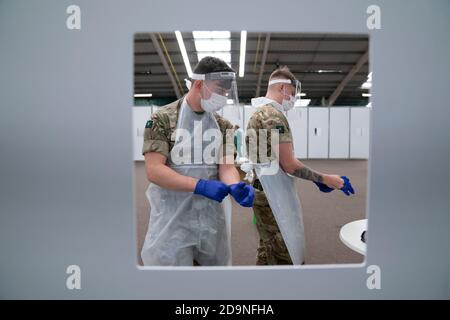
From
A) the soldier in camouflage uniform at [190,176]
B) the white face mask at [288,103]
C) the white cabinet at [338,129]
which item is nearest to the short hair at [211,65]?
the soldier in camouflage uniform at [190,176]

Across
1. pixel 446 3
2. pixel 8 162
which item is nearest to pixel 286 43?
pixel 446 3

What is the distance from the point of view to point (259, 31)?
573 millimetres

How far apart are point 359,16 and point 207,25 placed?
0.32 meters

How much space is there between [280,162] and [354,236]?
42 cm

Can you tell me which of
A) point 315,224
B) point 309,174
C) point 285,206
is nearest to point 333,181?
point 309,174

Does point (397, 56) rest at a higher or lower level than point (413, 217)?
higher

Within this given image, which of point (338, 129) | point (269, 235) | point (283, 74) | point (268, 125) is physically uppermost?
point (338, 129)

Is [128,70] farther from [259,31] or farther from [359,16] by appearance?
[359,16]

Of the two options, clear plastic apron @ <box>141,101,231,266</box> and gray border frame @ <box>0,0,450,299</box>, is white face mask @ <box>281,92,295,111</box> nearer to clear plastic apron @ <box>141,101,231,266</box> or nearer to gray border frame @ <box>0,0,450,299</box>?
clear plastic apron @ <box>141,101,231,266</box>

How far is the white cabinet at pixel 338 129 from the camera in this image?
210 inches

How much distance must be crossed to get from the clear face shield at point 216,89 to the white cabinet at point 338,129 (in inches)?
192

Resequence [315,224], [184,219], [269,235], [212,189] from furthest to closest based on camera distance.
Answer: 1. [315,224]
2. [269,235]
3. [184,219]
4. [212,189]

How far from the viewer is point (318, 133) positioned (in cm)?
567

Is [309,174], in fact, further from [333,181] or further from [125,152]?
[125,152]
